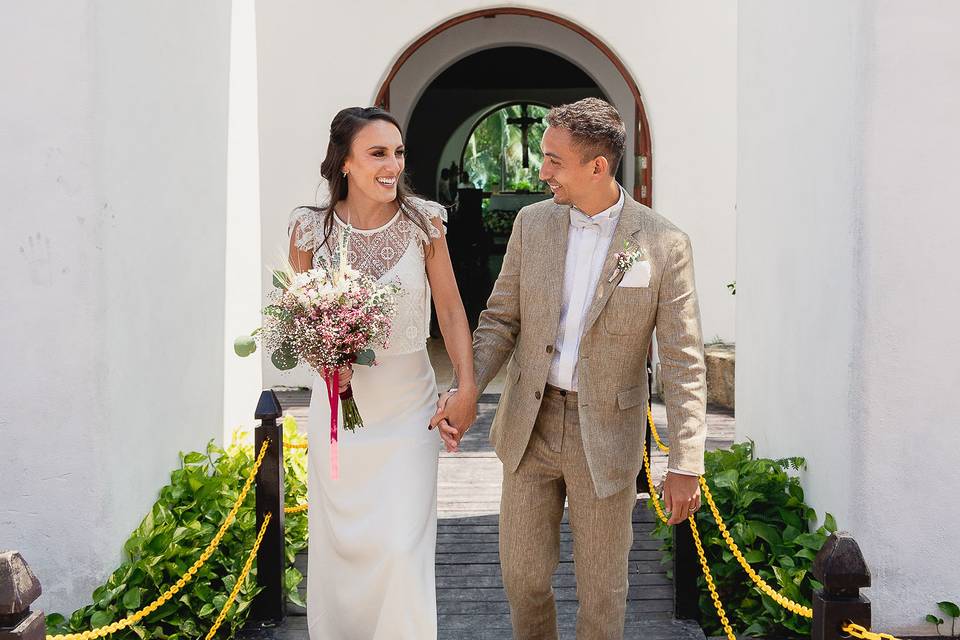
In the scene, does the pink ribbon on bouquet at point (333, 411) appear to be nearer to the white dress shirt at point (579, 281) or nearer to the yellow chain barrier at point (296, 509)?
the white dress shirt at point (579, 281)

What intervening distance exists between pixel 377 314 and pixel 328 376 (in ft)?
0.98

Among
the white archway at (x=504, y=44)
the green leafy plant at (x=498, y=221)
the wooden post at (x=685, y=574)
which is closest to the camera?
the wooden post at (x=685, y=574)

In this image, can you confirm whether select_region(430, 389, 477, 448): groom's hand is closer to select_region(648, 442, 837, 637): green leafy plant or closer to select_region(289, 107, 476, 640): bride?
select_region(289, 107, 476, 640): bride

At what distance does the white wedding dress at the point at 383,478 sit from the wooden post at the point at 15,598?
4.36ft

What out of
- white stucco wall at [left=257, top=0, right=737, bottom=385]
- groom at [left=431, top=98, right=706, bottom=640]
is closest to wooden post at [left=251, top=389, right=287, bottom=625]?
groom at [left=431, top=98, right=706, bottom=640]

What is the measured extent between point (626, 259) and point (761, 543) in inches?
84.4

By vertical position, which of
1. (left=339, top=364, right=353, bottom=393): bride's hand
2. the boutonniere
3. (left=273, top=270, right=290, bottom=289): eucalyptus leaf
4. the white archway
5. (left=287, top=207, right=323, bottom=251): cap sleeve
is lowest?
(left=339, top=364, right=353, bottom=393): bride's hand

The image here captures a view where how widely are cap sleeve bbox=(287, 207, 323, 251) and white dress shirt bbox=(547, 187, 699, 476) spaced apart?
965mm

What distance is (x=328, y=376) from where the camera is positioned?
3.72 m

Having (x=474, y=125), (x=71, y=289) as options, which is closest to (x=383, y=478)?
(x=71, y=289)

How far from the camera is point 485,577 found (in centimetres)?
552

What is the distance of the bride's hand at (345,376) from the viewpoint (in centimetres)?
370

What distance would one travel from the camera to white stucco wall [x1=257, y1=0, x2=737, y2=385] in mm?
10141

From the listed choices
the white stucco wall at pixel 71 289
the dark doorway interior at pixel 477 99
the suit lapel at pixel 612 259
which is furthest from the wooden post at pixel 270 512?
the dark doorway interior at pixel 477 99
